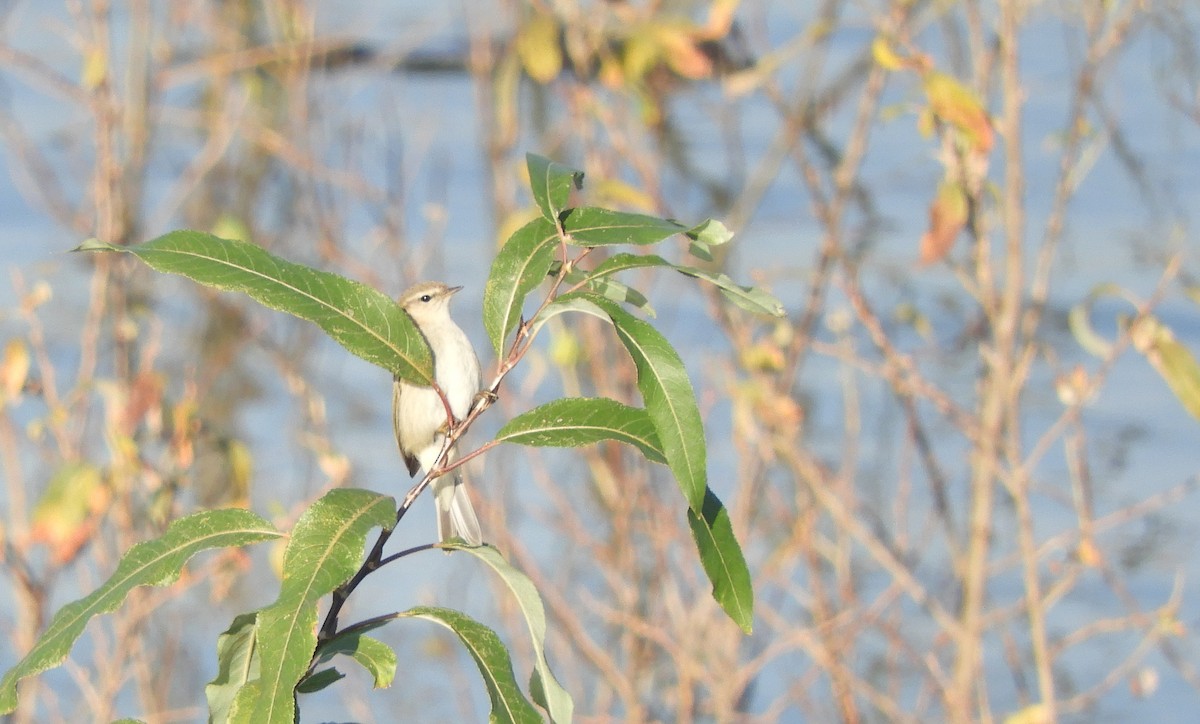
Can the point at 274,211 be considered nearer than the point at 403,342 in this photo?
No

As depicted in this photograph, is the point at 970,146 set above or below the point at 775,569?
above

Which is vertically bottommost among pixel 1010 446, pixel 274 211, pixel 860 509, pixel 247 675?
pixel 247 675

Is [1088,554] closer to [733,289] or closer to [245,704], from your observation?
[733,289]

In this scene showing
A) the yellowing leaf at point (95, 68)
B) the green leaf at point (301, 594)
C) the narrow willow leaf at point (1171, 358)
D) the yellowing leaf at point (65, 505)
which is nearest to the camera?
the green leaf at point (301, 594)

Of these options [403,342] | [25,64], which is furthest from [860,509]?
[403,342]

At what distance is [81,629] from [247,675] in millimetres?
180

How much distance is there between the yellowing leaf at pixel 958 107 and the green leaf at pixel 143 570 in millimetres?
2037

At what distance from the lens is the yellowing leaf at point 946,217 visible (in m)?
3.19

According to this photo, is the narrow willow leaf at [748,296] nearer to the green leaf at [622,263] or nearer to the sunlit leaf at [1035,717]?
the green leaf at [622,263]

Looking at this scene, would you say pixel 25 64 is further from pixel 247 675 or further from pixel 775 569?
pixel 247 675

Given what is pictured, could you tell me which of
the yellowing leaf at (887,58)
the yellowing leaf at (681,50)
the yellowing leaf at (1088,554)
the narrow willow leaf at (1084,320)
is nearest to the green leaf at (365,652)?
the yellowing leaf at (887,58)

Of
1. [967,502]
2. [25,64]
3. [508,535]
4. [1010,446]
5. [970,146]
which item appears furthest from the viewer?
[967,502]

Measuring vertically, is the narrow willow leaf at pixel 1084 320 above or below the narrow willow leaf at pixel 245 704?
above

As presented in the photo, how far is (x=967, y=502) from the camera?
5566 mm
